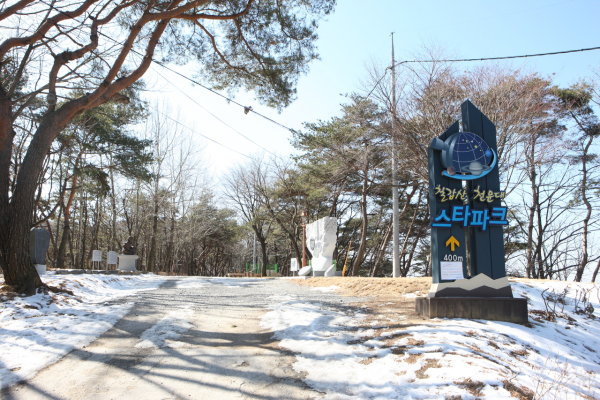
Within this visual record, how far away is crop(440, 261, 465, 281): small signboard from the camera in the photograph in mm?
5543

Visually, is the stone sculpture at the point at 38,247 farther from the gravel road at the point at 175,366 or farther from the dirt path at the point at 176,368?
the dirt path at the point at 176,368

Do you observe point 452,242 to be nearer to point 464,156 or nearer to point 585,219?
point 464,156

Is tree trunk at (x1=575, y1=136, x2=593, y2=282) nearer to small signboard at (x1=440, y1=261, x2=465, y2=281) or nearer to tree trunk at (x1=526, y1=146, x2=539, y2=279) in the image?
tree trunk at (x1=526, y1=146, x2=539, y2=279)

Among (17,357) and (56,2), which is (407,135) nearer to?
(56,2)

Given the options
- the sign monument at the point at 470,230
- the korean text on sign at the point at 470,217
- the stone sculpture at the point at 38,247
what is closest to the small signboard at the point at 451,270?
the sign monument at the point at 470,230

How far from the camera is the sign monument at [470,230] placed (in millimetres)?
5398

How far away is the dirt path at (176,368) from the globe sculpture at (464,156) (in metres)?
3.78

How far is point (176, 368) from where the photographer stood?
3184mm

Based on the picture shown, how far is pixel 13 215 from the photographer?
5.79 meters

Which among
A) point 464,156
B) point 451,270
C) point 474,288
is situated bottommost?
point 474,288

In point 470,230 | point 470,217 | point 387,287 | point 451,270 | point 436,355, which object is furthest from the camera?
point 387,287

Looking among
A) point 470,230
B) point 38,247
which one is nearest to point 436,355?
point 470,230

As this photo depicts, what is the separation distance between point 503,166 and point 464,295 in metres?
7.76

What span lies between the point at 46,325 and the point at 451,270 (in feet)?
18.1
